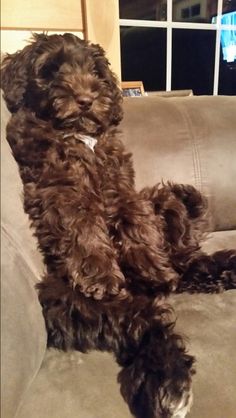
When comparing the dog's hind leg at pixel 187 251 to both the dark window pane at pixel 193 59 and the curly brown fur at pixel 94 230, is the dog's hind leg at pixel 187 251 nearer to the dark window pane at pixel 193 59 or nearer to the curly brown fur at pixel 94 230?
the curly brown fur at pixel 94 230

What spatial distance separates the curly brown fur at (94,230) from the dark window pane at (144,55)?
1795 mm

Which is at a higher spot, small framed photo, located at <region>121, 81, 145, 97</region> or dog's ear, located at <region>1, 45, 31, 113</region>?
Answer: dog's ear, located at <region>1, 45, 31, 113</region>

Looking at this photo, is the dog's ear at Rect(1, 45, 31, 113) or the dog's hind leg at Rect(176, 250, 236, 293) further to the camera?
the dog's hind leg at Rect(176, 250, 236, 293)

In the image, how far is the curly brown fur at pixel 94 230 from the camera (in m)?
0.84

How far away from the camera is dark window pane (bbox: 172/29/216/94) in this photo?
3.01 meters

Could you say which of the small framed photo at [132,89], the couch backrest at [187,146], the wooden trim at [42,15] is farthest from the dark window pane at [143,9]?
the couch backrest at [187,146]

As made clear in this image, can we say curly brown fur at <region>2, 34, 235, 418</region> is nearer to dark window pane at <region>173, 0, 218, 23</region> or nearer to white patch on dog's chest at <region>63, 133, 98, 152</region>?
white patch on dog's chest at <region>63, 133, 98, 152</region>

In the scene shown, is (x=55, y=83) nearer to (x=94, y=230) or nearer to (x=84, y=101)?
(x=84, y=101)

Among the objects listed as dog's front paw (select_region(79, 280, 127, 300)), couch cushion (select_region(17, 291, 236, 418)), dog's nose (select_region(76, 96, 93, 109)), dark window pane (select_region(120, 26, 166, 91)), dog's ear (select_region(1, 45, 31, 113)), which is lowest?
couch cushion (select_region(17, 291, 236, 418))

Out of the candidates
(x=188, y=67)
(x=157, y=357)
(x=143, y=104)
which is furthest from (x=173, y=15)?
(x=157, y=357)

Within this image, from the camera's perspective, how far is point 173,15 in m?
2.88

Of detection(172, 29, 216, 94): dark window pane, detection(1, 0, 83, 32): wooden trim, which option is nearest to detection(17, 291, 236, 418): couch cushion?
detection(1, 0, 83, 32): wooden trim

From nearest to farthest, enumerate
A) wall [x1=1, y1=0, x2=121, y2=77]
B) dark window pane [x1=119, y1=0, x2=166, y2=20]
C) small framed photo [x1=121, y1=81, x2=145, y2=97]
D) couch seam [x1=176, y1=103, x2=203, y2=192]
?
wall [x1=1, y1=0, x2=121, y2=77], couch seam [x1=176, y1=103, x2=203, y2=192], small framed photo [x1=121, y1=81, x2=145, y2=97], dark window pane [x1=119, y1=0, x2=166, y2=20]

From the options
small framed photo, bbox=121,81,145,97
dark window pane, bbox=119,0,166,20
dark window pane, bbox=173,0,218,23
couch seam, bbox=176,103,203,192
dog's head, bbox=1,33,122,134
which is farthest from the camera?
dark window pane, bbox=173,0,218,23
